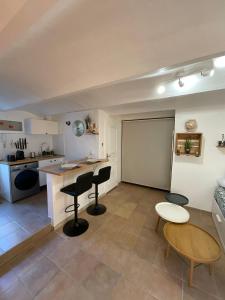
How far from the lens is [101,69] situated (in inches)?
61.7

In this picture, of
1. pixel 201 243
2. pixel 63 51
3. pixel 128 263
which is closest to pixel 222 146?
pixel 201 243

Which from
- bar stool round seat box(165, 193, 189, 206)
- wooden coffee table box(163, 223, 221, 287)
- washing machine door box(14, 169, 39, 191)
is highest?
washing machine door box(14, 169, 39, 191)

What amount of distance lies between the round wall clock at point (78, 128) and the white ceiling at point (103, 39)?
1.40 metres

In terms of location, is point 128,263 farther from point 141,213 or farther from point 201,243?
point 141,213

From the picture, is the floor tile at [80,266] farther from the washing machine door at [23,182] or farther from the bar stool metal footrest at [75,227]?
the washing machine door at [23,182]

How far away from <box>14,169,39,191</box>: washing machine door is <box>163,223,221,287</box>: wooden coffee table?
3.00m

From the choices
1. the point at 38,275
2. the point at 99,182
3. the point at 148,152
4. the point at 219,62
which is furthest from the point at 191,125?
the point at 38,275

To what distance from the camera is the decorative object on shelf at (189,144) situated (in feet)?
8.95

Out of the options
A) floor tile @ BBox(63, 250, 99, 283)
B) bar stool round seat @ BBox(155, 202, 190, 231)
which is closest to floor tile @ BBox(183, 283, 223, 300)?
bar stool round seat @ BBox(155, 202, 190, 231)

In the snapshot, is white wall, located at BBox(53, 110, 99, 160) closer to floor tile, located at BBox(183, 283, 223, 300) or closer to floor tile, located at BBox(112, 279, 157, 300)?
floor tile, located at BBox(112, 279, 157, 300)

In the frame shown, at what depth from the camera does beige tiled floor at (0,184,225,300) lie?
4.40ft

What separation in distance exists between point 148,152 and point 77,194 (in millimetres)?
2565

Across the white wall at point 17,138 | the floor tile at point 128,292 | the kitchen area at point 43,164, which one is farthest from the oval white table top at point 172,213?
the white wall at point 17,138

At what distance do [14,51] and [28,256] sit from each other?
254cm
